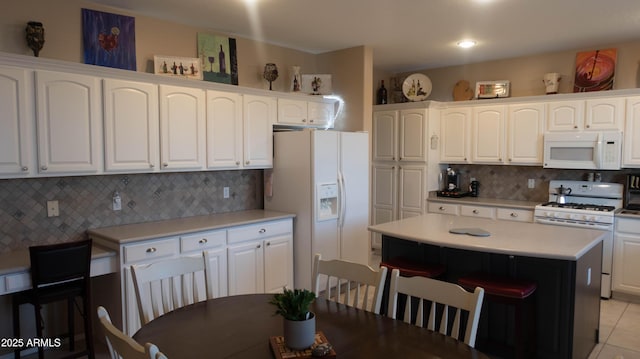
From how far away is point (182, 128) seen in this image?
3.71 metres

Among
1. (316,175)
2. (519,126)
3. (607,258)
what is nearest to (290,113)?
(316,175)

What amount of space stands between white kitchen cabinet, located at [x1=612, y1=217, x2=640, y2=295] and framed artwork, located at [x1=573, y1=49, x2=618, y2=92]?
4.90 ft

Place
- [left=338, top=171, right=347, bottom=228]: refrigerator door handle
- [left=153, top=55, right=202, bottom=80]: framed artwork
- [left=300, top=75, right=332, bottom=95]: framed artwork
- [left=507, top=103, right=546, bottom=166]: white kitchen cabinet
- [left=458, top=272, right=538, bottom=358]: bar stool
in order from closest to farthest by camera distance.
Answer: [left=458, top=272, right=538, bottom=358]: bar stool → [left=153, top=55, right=202, bottom=80]: framed artwork → [left=338, top=171, right=347, bottom=228]: refrigerator door handle → [left=300, top=75, right=332, bottom=95]: framed artwork → [left=507, top=103, right=546, bottom=166]: white kitchen cabinet

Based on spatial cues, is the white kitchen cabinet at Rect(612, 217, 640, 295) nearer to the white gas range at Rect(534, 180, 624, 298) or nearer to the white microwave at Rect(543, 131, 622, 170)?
the white gas range at Rect(534, 180, 624, 298)

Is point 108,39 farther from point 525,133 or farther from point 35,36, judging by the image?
point 525,133

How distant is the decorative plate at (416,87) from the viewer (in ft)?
19.3

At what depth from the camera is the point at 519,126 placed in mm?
5184

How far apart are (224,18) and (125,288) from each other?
2.35m

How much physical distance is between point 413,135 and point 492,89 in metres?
1.10

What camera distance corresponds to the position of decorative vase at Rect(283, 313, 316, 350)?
163 centimetres

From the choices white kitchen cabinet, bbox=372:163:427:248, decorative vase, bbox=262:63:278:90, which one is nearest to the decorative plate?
white kitchen cabinet, bbox=372:163:427:248

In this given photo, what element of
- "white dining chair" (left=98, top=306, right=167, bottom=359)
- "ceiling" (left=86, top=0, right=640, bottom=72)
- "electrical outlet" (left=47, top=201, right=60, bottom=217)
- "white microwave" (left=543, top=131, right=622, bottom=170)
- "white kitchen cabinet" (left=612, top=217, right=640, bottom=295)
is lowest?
"white kitchen cabinet" (left=612, top=217, right=640, bottom=295)

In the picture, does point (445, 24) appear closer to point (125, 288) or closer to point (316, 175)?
point (316, 175)

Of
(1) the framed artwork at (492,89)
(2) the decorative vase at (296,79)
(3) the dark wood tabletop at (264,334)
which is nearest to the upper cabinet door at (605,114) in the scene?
(1) the framed artwork at (492,89)
